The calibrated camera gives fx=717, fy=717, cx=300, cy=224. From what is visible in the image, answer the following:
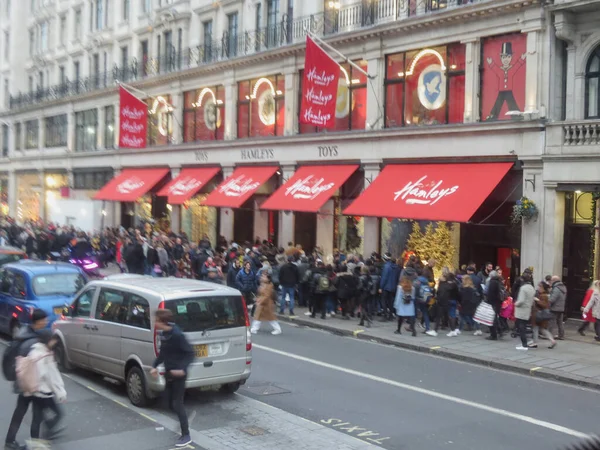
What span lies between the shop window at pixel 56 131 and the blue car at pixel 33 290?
33.7 meters

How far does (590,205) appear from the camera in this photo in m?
18.5

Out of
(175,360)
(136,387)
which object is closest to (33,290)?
(136,387)

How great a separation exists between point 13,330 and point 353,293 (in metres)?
8.49

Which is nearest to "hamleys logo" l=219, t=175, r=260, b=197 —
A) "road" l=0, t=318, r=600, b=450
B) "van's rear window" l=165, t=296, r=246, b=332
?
"road" l=0, t=318, r=600, b=450

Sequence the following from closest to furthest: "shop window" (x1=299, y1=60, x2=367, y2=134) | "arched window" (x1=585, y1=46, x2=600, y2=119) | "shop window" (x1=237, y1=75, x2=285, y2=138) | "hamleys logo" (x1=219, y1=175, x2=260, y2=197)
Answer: "arched window" (x1=585, y1=46, x2=600, y2=119) → "shop window" (x1=299, y1=60, x2=367, y2=134) → "hamleys logo" (x1=219, y1=175, x2=260, y2=197) → "shop window" (x1=237, y1=75, x2=285, y2=138)

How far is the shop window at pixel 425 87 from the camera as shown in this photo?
2173 cm

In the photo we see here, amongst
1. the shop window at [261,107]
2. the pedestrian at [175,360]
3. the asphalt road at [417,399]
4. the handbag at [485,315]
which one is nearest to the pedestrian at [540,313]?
the handbag at [485,315]

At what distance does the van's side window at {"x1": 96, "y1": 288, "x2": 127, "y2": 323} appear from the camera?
10648 mm

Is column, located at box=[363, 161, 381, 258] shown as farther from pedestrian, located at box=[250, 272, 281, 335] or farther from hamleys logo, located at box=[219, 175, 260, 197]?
pedestrian, located at box=[250, 272, 281, 335]

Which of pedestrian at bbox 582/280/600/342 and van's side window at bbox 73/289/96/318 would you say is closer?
van's side window at bbox 73/289/96/318

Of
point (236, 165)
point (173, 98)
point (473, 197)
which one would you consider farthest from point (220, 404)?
point (173, 98)

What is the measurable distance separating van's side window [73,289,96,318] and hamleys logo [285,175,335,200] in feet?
45.0

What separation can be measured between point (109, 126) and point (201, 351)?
3414cm

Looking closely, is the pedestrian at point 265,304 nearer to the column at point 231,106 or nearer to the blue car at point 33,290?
the blue car at point 33,290
